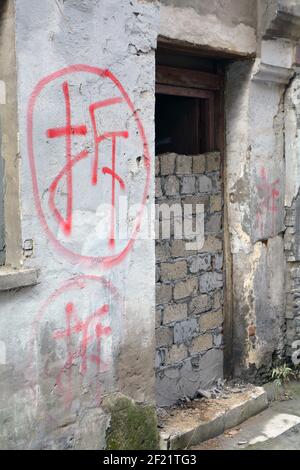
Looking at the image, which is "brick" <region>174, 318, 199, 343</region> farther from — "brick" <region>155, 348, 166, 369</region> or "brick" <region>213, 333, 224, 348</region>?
"brick" <region>213, 333, 224, 348</region>

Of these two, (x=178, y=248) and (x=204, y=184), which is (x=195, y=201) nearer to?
(x=204, y=184)

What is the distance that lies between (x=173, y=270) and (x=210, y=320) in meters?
0.63

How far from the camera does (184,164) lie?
171 inches

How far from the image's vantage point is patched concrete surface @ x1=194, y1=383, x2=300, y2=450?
3.96 m

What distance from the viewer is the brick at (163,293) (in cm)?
420

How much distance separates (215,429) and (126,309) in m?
1.18

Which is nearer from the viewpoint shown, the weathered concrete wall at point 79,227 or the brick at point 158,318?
the weathered concrete wall at point 79,227

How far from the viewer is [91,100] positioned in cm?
333

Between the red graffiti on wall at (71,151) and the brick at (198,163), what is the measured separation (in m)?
0.91

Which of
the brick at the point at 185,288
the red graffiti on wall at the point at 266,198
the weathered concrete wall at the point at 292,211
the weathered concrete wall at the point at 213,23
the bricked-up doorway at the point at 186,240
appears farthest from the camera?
the weathered concrete wall at the point at 292,211

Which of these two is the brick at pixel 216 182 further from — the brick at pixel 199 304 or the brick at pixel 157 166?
the brick at pixel 199 304

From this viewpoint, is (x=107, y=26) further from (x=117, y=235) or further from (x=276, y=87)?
(x=276, y=87)

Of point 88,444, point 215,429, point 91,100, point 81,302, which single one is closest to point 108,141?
point 91,100

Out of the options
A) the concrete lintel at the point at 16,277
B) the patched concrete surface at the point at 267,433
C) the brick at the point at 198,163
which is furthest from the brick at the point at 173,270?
the concrete lintel at the point at 16,277
